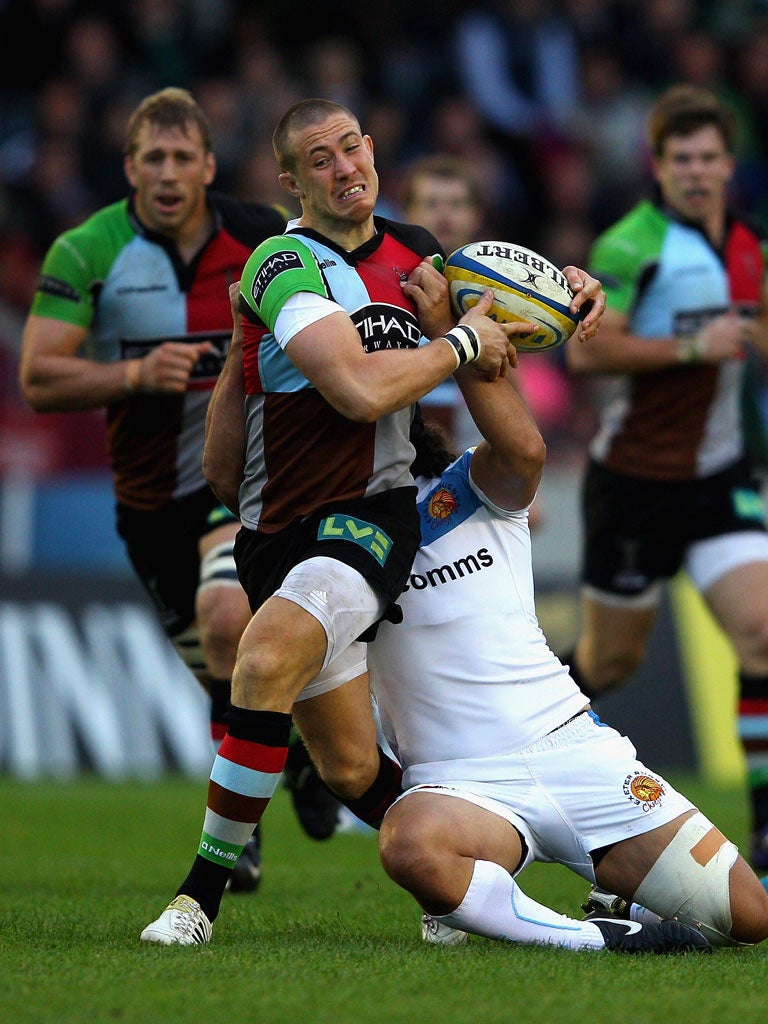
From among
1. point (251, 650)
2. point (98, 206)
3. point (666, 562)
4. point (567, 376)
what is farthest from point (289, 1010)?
point (98, 206)

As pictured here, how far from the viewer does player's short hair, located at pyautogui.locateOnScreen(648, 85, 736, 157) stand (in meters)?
7.07

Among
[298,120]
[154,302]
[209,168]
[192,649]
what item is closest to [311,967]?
[298,120]

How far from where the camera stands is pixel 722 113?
716 centimetres

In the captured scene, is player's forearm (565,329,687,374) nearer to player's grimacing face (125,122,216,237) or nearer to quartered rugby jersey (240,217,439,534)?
player's grimacing face (125,122,216,237)

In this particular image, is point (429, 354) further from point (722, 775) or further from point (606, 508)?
point (722, 775)

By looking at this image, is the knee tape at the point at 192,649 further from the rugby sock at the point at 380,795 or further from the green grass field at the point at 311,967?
the rugby sock at the point at 380,795

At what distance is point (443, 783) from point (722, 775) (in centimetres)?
625

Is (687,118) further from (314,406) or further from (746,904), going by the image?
(746,904)

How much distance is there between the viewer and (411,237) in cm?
493

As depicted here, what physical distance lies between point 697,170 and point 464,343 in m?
3.01

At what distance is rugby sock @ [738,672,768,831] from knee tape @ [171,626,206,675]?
7.22ft

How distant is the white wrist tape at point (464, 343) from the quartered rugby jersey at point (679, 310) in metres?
2.62

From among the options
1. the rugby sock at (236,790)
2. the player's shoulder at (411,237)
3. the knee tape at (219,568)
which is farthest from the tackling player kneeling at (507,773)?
the knee tape at (219,568)

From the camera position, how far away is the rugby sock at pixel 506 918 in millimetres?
4254
